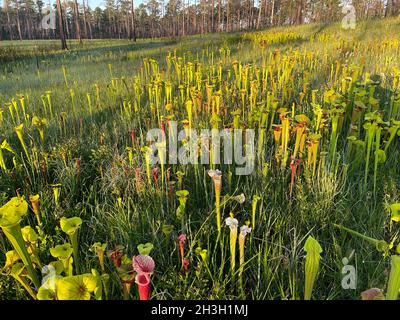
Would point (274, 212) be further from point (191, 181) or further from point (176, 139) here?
point (176, 139)

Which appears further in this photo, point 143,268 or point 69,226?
point 69,226

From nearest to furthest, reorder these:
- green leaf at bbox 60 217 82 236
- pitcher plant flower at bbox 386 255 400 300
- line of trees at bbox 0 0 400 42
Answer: pitcher plant flower at bbox 386 255 400 300, green leaf at bbox 60 217 82 236, line of trees at bbox 0 0 400 42

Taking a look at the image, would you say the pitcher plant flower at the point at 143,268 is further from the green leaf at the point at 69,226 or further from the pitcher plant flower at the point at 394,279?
the pitcher plant flower at the point at 394,279

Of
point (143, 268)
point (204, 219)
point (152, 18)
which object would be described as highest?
point (152, 18)

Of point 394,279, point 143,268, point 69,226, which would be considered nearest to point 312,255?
point 394,279

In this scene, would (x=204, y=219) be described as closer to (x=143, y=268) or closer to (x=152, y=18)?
(x=143, y=268)

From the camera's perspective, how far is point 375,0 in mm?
43219

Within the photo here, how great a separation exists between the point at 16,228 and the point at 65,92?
3.57 m

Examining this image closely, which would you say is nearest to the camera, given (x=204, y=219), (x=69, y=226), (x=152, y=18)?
(x=69, y=226)

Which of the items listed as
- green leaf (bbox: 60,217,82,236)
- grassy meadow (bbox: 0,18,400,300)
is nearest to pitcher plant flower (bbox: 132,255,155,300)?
grassy meadow (bbox: 0,18,400,300)

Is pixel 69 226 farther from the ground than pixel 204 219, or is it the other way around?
pixel 69 226

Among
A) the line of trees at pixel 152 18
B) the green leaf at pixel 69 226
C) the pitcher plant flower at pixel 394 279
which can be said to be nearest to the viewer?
the pitcher plant flower at pixel 394 279

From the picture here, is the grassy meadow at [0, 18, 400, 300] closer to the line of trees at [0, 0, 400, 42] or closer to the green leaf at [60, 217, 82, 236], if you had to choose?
the green leaf at [60, 217, 82, 236]

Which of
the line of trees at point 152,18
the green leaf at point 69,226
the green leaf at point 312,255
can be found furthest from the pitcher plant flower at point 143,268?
the line of trees at point 152,18
